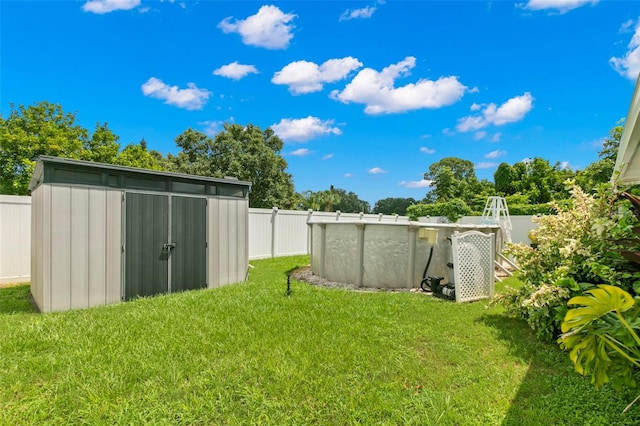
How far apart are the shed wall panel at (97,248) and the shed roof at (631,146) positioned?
651 centimetres

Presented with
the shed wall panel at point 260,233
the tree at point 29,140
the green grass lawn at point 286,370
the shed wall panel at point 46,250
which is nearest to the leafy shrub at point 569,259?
the green grass lawn at point 286,370

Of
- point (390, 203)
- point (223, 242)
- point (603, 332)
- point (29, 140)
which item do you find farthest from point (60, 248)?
point (390, 203)

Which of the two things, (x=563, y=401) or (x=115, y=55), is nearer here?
(x=563, y=401)

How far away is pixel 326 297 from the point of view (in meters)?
5.55

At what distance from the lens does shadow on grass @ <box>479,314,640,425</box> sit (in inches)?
89.5

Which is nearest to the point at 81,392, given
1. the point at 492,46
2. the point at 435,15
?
the point at 435,15

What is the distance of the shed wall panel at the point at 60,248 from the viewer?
15.2 feet

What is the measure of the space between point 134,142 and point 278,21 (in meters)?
14.7

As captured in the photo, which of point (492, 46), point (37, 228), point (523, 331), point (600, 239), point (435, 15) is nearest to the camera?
point (600, 239)

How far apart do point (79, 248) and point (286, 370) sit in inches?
162

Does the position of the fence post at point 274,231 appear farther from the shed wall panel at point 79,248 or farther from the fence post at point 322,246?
the shed wall panel at point 79,248

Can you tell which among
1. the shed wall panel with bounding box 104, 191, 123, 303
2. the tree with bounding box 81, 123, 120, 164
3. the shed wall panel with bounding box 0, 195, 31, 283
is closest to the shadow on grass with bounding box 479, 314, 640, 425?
the shed wall panel with bounding box 104, 191, 123, 303

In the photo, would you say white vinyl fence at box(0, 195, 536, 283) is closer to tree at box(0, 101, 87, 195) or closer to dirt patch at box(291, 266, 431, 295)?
dirt patch at box(291, 266, 431, 295)

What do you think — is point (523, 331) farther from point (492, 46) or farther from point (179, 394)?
point (492, 46)
